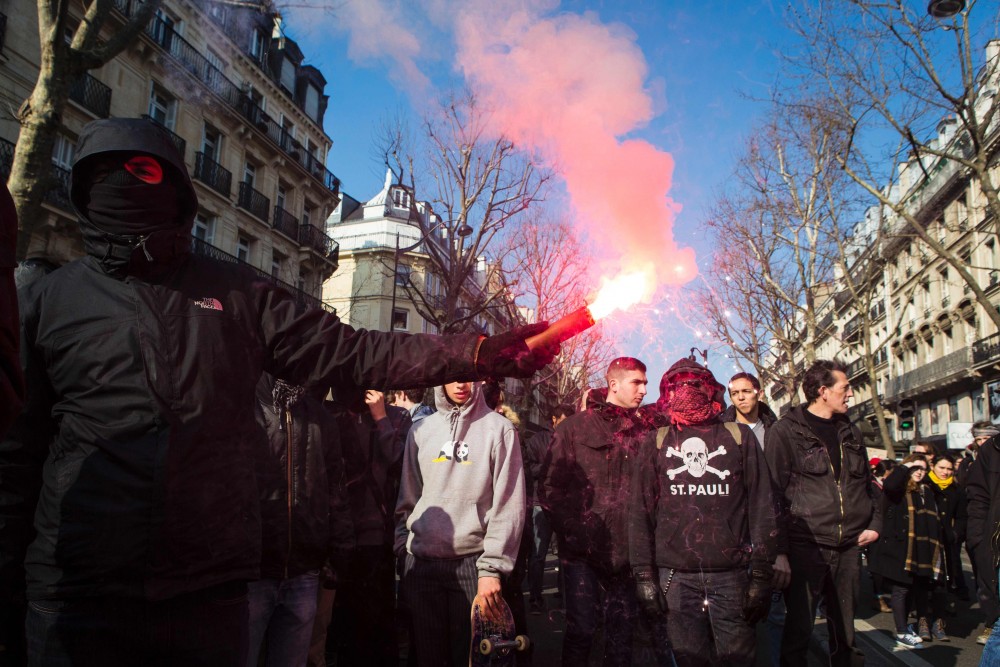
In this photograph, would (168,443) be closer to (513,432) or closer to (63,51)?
(513,432)

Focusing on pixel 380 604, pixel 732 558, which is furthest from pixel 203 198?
pixel 732 558

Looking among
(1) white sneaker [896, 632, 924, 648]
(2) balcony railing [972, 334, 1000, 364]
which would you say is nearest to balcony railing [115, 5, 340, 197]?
(1) white sneaker [896, 632, 924, 648]

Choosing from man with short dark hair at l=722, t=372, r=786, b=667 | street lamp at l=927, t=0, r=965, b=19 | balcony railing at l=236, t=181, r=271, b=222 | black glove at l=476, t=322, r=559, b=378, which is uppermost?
balcony railing at l=236, t=181, r=271, b=222

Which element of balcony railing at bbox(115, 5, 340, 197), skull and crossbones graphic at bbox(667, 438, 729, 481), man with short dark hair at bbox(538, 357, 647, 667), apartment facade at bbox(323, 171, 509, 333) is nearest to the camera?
skull and crossbones graphic at bbox(667, 438, 729, 481)

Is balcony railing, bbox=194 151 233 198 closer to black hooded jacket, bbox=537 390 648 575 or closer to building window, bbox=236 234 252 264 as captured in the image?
building window, bbox=236 234 252 264

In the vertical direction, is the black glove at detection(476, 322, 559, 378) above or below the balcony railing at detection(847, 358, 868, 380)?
below

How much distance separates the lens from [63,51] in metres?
6.89

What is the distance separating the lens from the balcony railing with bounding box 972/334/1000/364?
3303 cm

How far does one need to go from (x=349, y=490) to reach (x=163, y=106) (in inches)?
906

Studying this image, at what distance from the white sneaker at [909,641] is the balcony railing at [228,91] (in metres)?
22.4

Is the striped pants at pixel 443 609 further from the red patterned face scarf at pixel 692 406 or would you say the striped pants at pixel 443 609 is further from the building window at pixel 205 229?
the building window at pixel 205 229

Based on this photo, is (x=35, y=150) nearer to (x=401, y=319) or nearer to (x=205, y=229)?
(x=205, y=229)

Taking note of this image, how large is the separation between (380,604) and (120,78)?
21.0 meters

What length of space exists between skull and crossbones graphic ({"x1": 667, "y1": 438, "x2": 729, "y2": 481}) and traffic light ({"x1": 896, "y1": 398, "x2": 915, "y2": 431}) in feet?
55.9
